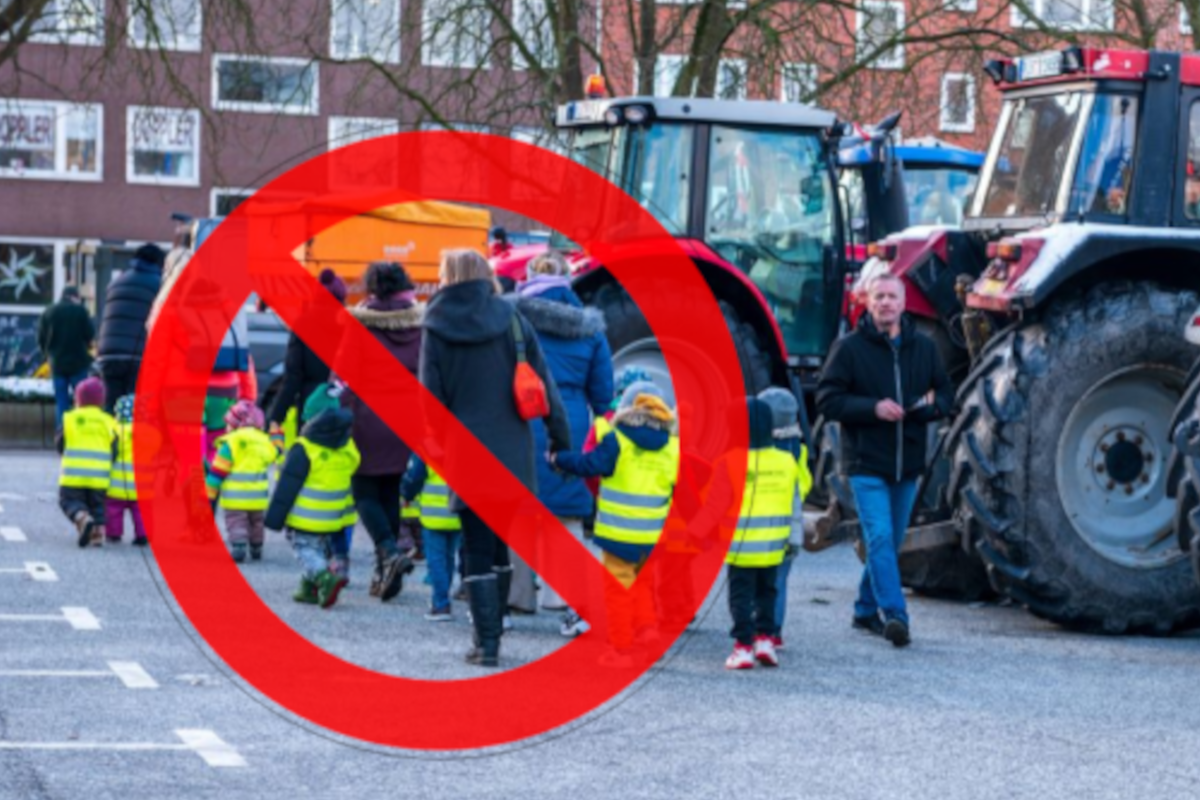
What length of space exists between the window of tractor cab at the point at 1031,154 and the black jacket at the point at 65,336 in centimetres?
1420

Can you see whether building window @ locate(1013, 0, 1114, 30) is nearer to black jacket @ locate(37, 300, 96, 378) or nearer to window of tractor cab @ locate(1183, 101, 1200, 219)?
black jacket @ locate(37, 300, 96, 378)

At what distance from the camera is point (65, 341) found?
25.8 m

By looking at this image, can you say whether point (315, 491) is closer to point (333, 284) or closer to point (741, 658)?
point (333, 284)

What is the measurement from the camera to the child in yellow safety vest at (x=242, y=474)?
14.9m

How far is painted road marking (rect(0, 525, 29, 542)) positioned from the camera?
52.1 feet

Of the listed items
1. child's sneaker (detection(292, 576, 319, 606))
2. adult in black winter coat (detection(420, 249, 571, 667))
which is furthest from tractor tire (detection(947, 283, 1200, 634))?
child's sneaker (detection(292, 576, 319, 606))

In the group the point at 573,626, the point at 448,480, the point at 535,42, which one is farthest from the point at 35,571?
the point at 535,42

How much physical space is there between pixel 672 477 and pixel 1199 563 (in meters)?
2.36

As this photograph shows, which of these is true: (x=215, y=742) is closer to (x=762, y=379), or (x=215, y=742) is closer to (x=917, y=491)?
(x=917, y=491)

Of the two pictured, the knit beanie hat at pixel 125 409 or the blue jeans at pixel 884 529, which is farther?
the knit beanie hat at pixel 125 409

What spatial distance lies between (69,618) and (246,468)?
3110 millimetres

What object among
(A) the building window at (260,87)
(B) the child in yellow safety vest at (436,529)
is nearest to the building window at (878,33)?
(B) the child in yellow safety vest at (436,529)

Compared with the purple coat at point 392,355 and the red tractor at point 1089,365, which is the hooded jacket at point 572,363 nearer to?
the purple coat at point 392,355

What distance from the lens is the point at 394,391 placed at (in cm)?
1359
